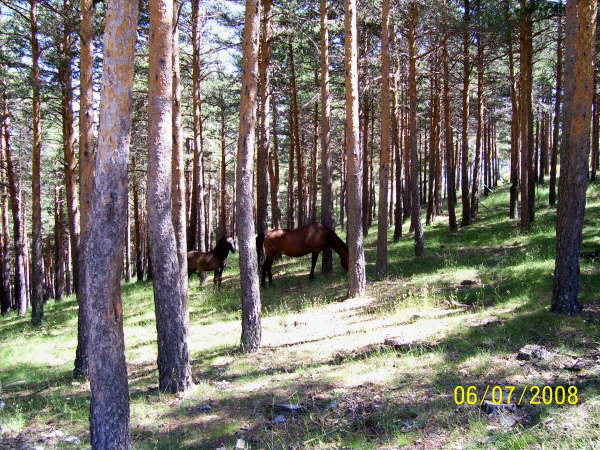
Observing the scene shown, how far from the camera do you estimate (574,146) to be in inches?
323

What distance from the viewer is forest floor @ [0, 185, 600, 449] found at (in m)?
5.48

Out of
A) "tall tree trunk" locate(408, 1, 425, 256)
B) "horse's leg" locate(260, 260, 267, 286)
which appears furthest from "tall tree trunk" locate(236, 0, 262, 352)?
"tall tree trunk" locate(408, 1, 425, 256)

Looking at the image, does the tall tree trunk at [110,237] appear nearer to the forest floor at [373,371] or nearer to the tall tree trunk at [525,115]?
the forest floor at [373,371]

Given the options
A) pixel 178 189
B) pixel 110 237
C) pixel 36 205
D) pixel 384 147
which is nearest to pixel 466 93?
pixel 384 147

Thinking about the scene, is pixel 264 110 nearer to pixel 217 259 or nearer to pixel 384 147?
pixel 384 147

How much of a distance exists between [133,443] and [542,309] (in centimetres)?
740

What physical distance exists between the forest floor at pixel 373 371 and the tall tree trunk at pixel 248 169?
4.63ft

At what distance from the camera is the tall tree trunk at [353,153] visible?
12.5 m

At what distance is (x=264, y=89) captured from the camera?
688 inches

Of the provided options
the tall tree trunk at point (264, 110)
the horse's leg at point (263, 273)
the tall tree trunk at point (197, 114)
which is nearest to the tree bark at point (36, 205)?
the tall tree trunk at point (197, 114)

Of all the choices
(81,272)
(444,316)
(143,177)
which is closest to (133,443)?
(81,272)

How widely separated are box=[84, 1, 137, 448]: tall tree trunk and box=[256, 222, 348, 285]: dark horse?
11318 millimetres

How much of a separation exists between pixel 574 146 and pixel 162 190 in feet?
23.4

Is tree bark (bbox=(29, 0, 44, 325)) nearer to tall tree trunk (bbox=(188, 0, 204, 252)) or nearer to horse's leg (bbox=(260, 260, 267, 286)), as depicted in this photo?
tall tree trunk (bbox=(188, 0, 204, 252))
